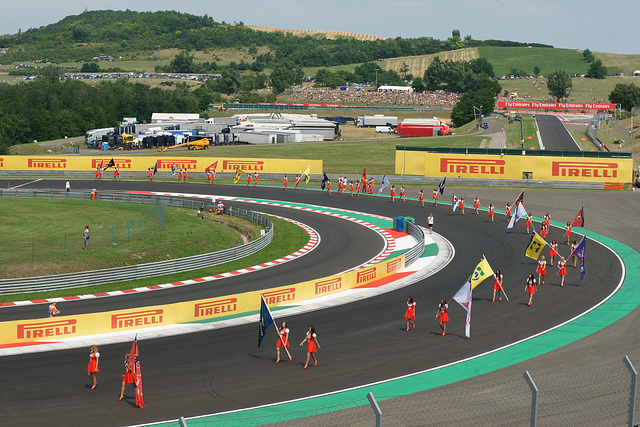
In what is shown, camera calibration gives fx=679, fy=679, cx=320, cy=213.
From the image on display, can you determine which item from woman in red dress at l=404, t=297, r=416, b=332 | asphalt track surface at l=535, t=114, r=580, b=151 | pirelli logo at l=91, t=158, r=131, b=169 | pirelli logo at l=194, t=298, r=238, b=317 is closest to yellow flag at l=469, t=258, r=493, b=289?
woman in red dress at l=404, t=297, r=416, b=332

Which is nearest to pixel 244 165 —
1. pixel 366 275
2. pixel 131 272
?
pixel 131 272

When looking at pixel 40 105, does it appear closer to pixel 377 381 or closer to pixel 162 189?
pixel 162 189

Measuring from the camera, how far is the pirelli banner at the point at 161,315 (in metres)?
23.0

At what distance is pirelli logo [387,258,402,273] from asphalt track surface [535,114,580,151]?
62.4 m

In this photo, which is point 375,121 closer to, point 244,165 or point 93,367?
point 244,165

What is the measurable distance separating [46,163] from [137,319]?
54.2m

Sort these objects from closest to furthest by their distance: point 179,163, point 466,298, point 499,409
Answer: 1. point 499,409
2. point 466,298
3. point 179,163

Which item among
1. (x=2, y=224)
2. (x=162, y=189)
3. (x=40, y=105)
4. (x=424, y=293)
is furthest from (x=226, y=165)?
(x=40, y=105)

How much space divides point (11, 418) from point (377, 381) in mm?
9860

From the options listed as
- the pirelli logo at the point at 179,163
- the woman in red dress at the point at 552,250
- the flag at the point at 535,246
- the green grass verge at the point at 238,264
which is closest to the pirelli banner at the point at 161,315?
the green grass verge at the point at 238,264

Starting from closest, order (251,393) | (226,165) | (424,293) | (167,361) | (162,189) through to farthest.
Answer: (251,393)
(167,361)
(424,293)
(162,189)
(226,165)

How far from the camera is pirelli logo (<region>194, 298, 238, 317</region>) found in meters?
25.9

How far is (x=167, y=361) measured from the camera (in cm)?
2138

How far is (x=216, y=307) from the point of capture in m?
26.3
